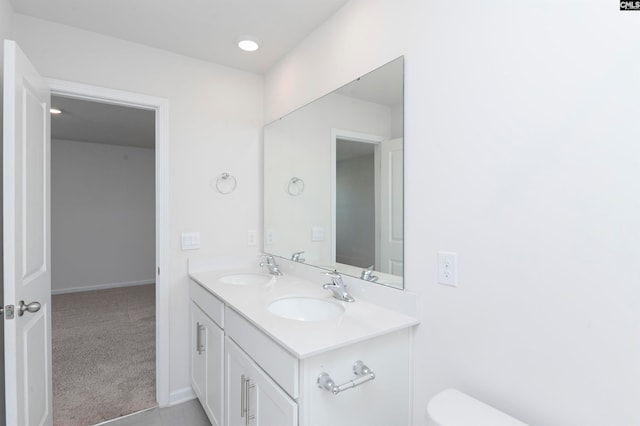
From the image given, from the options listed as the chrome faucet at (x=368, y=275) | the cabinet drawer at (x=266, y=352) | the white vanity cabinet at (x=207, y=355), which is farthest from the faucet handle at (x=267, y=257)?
the chrome faucet at (x=368, y=275)

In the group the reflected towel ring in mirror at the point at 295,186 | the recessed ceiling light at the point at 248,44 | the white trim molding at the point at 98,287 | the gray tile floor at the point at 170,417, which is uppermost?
the recessed ceiling light at the point at 248,44

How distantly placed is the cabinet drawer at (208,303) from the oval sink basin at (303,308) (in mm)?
318

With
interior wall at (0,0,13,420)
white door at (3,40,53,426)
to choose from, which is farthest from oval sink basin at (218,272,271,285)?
interior wall at (0,0,13,420)

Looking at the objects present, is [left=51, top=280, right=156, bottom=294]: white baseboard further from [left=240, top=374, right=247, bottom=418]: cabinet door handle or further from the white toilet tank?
the white toilet tank

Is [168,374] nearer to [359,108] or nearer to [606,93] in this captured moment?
[359,108]

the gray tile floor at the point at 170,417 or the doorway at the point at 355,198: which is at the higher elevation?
the doorway at the point at 355,198

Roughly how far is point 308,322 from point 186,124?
170 centimetres

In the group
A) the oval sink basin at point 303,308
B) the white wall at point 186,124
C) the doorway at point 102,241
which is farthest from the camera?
the doorway at point 102,241

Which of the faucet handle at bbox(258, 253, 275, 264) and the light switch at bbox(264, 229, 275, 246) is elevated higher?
the light switch at bbox(264, 229, 275, 246)

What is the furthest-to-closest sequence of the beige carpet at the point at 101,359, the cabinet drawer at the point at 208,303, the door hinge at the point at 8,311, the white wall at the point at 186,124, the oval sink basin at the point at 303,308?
the beige carpet at the point at 101,359 → the white wall at the point at 186,124 → the cabinet drawer at the point at 208,303 → the oval sink basin at the point at 303,308 → the door hinge at the point at 8,311

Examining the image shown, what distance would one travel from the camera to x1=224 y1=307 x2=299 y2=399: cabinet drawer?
107 cm

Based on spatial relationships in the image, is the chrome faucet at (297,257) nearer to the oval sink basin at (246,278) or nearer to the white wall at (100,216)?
the oval sink basin at (246,278)

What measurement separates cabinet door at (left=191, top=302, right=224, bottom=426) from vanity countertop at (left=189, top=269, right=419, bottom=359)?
0.85ft

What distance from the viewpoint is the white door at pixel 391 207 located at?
1438mm
